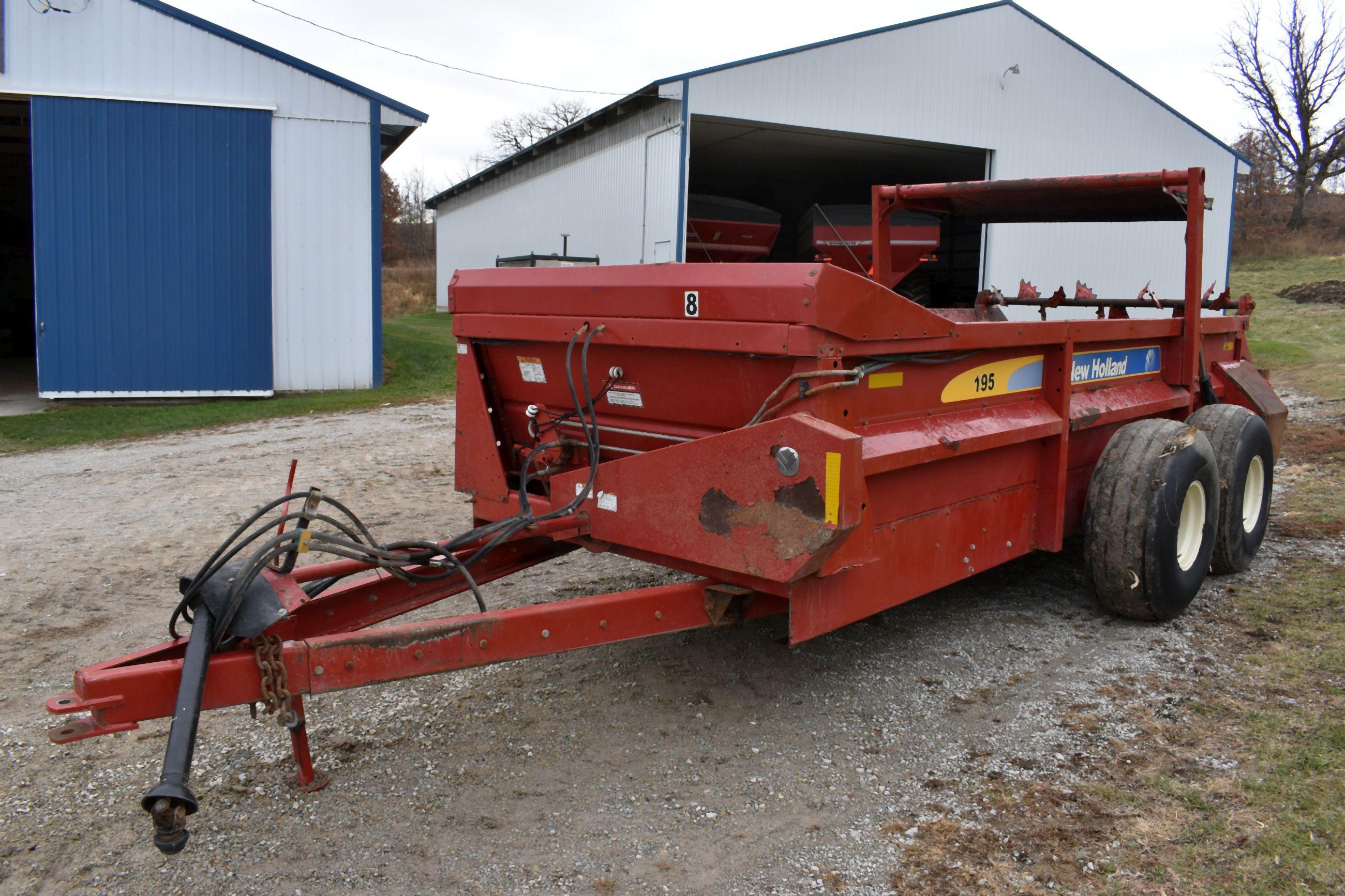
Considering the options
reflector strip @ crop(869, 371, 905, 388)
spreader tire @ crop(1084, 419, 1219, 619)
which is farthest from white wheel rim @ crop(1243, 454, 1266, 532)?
reflector strip @ crop(869, 371, 905, 388)

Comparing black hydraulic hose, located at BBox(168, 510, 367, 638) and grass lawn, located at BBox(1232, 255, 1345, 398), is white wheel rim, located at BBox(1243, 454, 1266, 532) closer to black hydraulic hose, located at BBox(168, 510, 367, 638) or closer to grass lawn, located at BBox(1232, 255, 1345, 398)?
black hydraulic hose, located at BBox(168, 510, 367, 638)

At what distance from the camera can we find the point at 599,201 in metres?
17.8

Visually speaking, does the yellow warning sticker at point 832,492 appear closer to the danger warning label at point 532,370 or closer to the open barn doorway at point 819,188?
the danger warning label at point 532,370

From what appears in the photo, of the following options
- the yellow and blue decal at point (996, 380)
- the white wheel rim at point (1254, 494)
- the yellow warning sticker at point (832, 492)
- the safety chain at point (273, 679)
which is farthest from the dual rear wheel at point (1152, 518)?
the safety chain at point (273, 679)

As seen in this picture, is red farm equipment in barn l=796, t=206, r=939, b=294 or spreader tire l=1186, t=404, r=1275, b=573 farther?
red farm equipment in barn l=796, t=206, r=939, b=294

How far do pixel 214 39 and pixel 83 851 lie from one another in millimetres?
11967

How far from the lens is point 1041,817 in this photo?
3.05 metres

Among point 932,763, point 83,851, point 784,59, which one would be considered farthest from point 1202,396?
point 784,59

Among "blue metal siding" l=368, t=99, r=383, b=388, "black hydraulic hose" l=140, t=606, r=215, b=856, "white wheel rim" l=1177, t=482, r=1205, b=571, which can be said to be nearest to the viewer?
"black hydraulic hose" l=140, t=606, r=215, b=856

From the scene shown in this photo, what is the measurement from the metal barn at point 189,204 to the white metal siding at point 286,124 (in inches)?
0.7

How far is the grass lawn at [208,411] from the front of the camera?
10.3m

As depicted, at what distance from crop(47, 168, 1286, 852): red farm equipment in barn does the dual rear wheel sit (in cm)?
1

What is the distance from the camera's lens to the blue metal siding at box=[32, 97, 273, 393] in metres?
12.1

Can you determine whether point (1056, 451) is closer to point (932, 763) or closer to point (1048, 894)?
point (932, 763)
